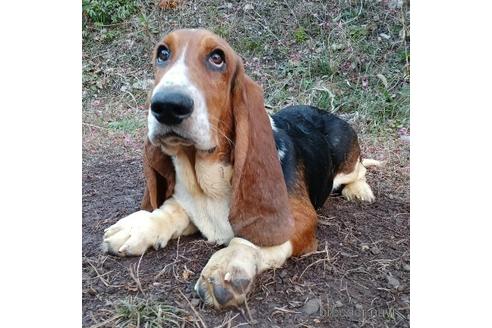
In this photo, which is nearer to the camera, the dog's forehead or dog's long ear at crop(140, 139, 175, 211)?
the dog's forehead

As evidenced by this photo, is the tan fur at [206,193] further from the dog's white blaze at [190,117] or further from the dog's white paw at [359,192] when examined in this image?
the dog's white paw at [359,192]

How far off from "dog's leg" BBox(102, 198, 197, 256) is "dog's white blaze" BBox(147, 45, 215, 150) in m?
0.54

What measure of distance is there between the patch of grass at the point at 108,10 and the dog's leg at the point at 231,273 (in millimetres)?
1809

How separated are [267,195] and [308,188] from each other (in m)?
0.56

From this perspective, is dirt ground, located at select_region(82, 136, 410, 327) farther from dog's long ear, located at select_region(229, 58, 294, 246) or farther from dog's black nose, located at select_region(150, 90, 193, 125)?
dog's black nose, located at select_region(150, 90, 193, 125)

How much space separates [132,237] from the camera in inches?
98.2

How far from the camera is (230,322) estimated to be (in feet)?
6.73

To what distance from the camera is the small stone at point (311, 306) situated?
216 centimetres

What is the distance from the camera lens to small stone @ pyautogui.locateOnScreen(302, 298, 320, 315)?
2.16 meters

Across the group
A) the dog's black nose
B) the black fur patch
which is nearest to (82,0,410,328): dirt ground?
the black fur patch

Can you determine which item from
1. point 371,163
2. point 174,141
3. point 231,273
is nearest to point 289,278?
point 231,273

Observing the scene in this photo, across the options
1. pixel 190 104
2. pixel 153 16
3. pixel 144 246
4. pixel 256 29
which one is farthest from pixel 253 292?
pixel 256 29

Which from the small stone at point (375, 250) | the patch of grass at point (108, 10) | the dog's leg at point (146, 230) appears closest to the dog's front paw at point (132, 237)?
the dog's leg at point (146, 230)
